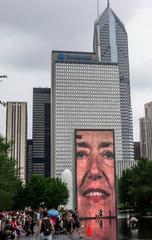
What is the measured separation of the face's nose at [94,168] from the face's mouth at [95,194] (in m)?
2.37

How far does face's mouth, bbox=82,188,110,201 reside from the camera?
3221 inches

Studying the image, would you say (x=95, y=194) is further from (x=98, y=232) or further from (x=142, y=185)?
(x=98, y=232)

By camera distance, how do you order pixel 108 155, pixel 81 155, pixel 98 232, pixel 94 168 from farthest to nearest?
pixel 108 155 → pixel 81 155 → pixel 94 168 → pixel 98 232

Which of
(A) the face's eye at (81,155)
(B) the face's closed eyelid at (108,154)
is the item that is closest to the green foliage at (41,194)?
(A) the face's eye at (81,155)

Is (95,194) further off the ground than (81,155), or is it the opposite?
(81,155)

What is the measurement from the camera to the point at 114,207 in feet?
266

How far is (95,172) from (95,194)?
13.9 ft

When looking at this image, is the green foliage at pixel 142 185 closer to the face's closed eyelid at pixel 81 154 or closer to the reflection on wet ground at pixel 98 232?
the face's closed eyelid at pixel 81 154

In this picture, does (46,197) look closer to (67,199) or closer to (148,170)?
(67,199)

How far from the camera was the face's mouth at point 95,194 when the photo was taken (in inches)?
3221

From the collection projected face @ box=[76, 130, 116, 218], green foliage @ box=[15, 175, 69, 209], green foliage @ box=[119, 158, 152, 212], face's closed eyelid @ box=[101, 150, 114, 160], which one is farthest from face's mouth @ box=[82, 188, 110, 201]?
green foliage @ box=[15, 175, 69, 209]

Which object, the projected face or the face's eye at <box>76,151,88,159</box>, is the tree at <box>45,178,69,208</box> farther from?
the face's eye at <box>76,151,88,159</box>

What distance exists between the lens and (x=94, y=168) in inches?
3285

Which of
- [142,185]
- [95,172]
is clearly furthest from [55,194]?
[142,185]
